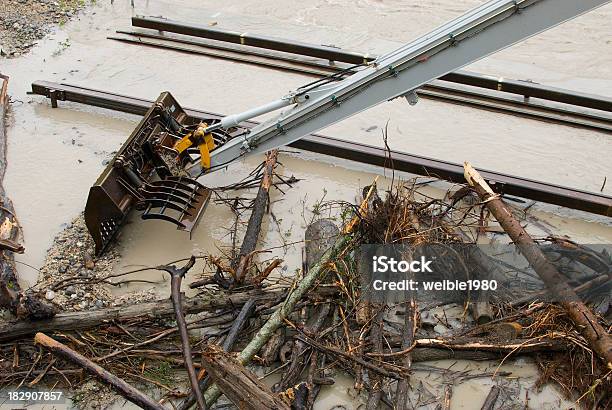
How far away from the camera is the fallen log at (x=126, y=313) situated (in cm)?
591

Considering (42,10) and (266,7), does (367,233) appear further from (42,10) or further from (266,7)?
(42,10)

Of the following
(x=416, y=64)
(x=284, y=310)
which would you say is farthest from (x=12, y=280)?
(x=416, y=64)

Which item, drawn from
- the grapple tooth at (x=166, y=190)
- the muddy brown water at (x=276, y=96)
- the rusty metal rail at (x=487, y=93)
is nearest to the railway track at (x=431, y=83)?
Result: the rusty metal rail at (x=487, y=93)

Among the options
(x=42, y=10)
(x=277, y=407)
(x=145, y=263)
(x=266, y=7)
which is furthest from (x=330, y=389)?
(x=42, y=10)

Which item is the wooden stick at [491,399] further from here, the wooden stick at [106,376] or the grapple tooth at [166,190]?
the grapple tooth at [166,190]

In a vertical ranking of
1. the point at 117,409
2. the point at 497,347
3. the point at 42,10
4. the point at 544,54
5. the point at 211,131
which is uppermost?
the point at 42,10

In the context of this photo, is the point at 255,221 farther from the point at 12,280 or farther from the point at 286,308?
the point at 12,280

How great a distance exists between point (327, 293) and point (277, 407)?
1.85 m

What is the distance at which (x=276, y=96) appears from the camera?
9906mm

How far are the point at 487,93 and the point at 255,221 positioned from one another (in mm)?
4435

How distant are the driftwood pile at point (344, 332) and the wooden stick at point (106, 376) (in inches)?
13.9

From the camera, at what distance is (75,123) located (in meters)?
9.31

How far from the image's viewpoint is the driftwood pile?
558cm

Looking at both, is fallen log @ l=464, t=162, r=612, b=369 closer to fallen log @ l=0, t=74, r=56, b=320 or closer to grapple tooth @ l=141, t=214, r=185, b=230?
grapple tooth @ l=141, t=214, r=185, b=230
